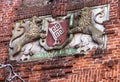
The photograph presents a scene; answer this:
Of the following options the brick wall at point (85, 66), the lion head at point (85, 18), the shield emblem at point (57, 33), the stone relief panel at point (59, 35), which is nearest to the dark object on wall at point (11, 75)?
the brick wall at point (85, 66)

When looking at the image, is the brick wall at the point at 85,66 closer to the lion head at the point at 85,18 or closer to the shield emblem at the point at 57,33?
the lion head at the point at 85,18

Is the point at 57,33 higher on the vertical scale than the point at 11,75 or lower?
higher

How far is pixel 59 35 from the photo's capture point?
833 cm

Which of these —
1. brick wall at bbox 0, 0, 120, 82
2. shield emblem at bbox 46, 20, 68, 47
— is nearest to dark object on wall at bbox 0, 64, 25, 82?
brick wall at bbox 0, 0, 120, 82

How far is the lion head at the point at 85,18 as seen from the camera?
8156mm

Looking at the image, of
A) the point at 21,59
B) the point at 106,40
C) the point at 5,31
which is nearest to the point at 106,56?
the point at 106,40

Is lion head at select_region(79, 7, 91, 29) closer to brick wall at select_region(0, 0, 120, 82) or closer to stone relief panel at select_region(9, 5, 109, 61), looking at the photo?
stone relief panel at select_region(9, 5, 109, 61)

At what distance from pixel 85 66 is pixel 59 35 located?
1009 mm

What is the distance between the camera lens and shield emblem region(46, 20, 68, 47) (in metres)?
8.26

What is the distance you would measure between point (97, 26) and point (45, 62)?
4.22 ft

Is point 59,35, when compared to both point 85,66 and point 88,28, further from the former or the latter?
point 85,66

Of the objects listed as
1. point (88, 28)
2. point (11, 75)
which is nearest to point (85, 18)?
point (88, 28)

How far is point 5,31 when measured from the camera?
897 centimetres

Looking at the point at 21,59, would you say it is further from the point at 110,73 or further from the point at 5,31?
the point at 110,73
